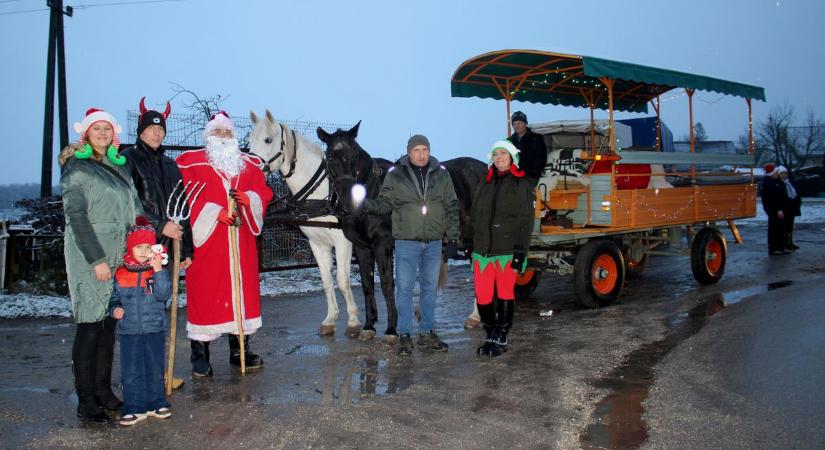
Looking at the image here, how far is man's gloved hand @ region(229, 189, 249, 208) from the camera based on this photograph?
4.97m

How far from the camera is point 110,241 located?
4098 millimetres

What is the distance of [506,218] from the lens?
5539 millimetres

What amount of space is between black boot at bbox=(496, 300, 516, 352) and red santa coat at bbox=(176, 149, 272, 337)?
2104 millimetres

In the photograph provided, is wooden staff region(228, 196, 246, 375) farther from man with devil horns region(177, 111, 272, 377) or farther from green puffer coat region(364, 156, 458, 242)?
green puffer coat region(364, 156, 458, 242)

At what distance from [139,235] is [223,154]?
119cm

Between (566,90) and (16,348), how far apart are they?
7.99m

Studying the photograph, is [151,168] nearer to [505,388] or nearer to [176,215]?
[176,215]

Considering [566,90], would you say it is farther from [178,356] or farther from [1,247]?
[1,247]

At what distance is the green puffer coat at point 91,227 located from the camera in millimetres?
3941

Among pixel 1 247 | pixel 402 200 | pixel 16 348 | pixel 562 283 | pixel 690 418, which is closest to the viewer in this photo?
pixel 690 418

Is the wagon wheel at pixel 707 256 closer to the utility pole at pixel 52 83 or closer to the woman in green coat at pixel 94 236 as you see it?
the woman in green coat at pixel 94 236

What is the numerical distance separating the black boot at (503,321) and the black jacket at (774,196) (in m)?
9.58

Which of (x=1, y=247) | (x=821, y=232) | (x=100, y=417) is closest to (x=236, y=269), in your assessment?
(x=100, y=417)

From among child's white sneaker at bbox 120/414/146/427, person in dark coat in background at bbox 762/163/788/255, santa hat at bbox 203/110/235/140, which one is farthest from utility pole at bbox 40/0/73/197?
person in dark coat in background at bbox 762/163/788/255
